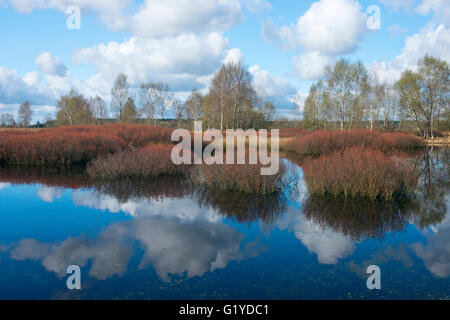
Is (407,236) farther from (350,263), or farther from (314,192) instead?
(314,192)

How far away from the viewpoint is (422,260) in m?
5.91

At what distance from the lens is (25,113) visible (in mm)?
60188

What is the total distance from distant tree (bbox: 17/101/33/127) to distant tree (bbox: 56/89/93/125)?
962 cm

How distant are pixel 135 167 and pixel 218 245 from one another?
8.52m

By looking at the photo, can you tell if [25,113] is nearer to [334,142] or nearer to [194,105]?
[194,105]

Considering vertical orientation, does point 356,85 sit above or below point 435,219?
above

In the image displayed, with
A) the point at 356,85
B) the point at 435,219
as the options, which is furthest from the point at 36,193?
the point at 356,85

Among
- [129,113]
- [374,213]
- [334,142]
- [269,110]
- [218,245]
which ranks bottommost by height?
[218,245]

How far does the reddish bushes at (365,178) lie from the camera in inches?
394

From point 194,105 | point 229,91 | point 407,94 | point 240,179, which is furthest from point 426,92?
point 240,179

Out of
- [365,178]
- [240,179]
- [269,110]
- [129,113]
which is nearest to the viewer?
[365,178]

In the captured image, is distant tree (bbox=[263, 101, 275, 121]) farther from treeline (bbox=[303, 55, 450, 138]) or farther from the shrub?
the shrub
